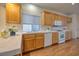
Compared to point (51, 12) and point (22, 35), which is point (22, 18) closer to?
point (22, 35)

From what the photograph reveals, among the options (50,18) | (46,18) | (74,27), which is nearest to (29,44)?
(46,18)

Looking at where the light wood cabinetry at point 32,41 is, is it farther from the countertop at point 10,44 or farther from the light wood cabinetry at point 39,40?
the countertop at point 10,44

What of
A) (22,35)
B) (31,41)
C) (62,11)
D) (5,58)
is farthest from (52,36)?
(5,58)

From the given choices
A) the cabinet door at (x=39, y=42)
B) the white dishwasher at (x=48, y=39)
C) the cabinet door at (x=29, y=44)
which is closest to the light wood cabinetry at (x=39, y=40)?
the cabinet door at (x=39, y=42)

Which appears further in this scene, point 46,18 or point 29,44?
point 46,18

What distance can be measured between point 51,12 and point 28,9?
1.29 metres

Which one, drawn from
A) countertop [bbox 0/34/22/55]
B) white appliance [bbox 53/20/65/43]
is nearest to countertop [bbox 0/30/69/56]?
countertop [bbox 0/34/22/55]

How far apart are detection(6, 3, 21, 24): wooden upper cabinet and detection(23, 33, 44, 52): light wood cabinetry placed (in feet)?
2.01

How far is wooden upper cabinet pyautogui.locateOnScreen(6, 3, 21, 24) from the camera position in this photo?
166 inches

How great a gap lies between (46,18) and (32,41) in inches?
64.5

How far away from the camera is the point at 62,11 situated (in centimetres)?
601

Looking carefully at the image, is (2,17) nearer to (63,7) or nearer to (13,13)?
(13,13)

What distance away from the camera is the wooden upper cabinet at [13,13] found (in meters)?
4.21

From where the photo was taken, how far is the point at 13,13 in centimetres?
439
